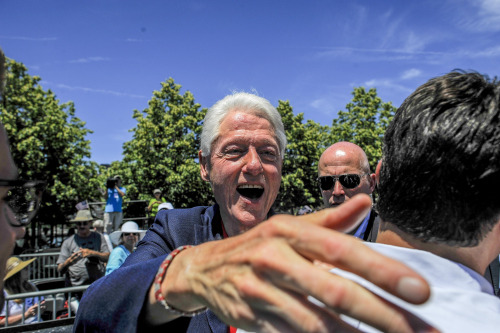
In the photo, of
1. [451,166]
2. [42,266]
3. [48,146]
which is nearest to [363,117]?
[48,146]

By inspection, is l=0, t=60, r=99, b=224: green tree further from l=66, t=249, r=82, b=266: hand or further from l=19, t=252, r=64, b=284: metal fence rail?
l=66, t=249, r=82, b=266: hand

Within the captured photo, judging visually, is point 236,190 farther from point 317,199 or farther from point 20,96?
point 317,199

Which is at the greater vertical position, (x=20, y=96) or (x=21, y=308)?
(x=20, y=96)

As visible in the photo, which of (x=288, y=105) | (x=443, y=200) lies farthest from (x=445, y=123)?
(x=288, y=105)

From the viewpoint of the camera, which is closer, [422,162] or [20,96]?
[422,162]

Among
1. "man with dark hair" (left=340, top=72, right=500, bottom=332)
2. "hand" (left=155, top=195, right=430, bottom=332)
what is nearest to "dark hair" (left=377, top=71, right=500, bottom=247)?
"man with dark hair" (left=340, top=72, right=500, bottom=332)

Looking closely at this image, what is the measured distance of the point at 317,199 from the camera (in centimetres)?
3481

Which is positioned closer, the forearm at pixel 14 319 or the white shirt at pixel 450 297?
the white shirt at pixel 450 297

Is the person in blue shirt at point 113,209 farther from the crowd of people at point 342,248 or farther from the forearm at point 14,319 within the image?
the crowd of people at point 342,248

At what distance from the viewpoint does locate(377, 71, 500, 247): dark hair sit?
1.19 m

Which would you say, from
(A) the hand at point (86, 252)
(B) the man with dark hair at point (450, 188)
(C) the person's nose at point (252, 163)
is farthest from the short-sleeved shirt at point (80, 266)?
(B) the man with dark hair at point (450, 188)

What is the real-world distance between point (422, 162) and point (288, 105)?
3689 centimetres

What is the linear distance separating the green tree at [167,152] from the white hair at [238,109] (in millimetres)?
28177

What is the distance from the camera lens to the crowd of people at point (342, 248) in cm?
64
